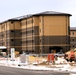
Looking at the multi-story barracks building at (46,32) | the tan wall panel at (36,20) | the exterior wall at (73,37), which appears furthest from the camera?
the exterior wall at (73,37)

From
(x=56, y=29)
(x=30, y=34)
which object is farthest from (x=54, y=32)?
(x=30, y=34)

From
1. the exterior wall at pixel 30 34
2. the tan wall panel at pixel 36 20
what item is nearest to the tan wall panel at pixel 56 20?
the tan wall panel at pixel 36 20

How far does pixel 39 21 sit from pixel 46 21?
424 centimetres

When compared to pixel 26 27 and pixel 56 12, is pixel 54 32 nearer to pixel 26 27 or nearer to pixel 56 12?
pixel 56 12

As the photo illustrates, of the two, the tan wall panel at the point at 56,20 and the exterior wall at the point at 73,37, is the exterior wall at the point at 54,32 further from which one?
the exterior wall at the point at 73,37

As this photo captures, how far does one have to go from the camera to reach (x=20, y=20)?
112938 mm

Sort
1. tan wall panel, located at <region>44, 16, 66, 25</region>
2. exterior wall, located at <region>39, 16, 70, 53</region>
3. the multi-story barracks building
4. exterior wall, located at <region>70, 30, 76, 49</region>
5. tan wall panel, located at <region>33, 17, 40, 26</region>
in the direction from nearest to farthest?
tan wall panel, located at <region>44, 16, 66, 25</region> < exterior wall, located at <region>39, 16, 70, 53</region> < the multi-story barracks building < tan wall panel, located at <region>33, 17, 40, 26</region> < exterior wall, located at <region>70, 30, 76, 49</region>

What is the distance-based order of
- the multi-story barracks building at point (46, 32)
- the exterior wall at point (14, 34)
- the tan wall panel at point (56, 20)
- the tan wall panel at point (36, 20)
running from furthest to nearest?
the exterior wall at point (14, 34), the tan wall panel at point (36, 20), the multi-story barracks building at point (46, 32), the tan wall panel at point (56, 20)

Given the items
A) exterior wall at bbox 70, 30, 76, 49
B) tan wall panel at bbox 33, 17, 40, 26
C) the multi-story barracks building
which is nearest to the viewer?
the multi-story barracks building

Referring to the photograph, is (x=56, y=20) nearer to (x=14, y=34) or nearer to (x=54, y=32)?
(x=54, y=32)

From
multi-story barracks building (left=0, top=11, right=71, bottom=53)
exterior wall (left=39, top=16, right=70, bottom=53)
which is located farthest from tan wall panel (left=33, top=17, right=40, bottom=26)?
exterior wall (left=39, top=16, right=70, bottom=53)

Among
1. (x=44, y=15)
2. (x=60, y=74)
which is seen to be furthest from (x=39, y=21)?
(x=60, y=74)

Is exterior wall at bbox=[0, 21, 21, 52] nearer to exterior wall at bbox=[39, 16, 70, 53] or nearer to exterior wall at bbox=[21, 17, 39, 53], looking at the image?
exterior wall at bbox=[21, 17, 39, 53]

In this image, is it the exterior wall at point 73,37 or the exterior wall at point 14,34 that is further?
the exterior wall at point 73,37
